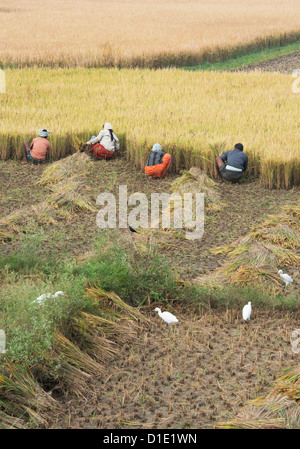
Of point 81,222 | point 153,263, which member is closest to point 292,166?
point 81,222

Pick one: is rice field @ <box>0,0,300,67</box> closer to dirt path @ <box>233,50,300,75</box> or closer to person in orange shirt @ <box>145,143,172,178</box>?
dirt path @ <box>233,50,300,75</box>

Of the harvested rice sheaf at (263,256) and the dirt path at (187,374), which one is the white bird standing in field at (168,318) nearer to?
the dirt path at (187,374)

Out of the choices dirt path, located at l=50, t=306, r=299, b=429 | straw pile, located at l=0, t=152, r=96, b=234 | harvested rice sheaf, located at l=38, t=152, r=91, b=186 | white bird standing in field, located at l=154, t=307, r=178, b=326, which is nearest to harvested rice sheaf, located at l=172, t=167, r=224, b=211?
straw pile, located at l=0, t=152, r=96, b=234

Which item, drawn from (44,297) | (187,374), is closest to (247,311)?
(187,374)

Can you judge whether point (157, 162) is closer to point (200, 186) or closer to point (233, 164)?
point (200, 186)

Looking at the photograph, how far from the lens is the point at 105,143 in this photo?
10.3 meters

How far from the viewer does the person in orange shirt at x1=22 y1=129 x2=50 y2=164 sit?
10.3 metres

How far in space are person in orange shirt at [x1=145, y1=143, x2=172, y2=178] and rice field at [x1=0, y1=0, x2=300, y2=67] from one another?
403 inches

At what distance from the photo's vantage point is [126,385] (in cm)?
418

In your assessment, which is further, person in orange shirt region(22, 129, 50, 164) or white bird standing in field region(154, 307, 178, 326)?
person in orange shirt region(22, 129, 50, 164)

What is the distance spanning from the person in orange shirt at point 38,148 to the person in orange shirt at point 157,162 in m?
2.07

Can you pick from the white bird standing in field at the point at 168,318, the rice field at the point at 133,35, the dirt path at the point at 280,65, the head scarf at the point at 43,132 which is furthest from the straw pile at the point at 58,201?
the dirt path at the point at 280,65

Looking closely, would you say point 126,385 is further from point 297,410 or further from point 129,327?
point 297,410

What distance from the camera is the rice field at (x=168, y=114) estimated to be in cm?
987
